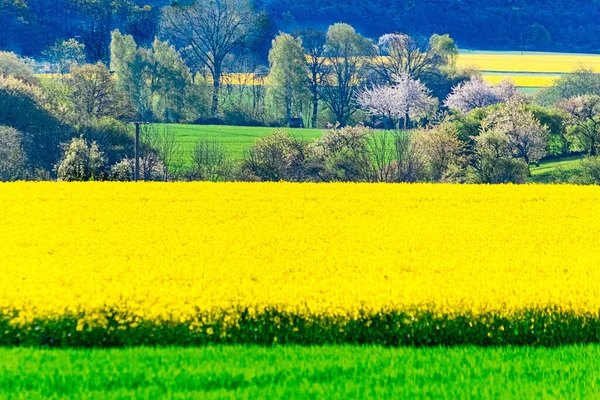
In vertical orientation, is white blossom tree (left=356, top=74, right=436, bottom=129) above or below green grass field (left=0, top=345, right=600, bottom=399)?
above

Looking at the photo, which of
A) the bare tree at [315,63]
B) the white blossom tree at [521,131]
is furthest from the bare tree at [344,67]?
the white blossom tree at [521,131]

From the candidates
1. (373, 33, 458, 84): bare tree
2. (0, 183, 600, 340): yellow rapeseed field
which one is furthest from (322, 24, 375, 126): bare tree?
(0, 183, 600, 340): yellow rapeseed field

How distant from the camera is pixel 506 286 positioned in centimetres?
1234

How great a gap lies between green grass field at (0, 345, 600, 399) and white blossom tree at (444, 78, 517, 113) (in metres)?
71.7

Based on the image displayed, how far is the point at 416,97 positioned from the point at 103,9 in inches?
1529

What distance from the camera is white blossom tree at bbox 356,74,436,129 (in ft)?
259

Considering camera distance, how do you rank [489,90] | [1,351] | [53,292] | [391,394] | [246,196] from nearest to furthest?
[391,394] < [1,351] < [53,292] < [246,196] < [489,90]

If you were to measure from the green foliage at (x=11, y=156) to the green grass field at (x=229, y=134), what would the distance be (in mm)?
11513

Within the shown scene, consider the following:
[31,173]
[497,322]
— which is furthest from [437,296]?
[31,173]

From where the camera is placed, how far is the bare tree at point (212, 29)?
Answer: 88.8m

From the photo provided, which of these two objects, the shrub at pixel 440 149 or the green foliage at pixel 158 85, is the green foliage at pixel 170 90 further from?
the shrub at pixel 440 149

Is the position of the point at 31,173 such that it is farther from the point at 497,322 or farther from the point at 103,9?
the point at 103,9

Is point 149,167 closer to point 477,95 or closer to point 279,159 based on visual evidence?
point 279,159

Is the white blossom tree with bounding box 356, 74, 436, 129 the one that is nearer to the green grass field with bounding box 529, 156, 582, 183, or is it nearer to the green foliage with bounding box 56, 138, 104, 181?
the green grass field with bounding box 529, 156, 582, 183
